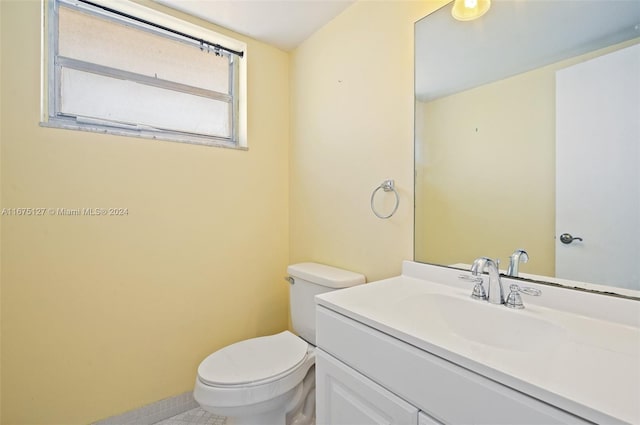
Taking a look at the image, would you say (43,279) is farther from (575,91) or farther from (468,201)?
(575,91)

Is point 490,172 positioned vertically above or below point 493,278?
above

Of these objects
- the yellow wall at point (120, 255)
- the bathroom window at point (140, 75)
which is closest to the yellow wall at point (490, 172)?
the yellow wall at point (120, 255)

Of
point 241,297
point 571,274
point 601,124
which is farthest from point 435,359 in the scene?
point 241,297

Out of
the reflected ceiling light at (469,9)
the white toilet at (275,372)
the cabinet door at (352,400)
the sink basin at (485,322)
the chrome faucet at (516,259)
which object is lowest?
the white toilet at (275,372)

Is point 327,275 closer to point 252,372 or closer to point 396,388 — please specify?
point 252,372

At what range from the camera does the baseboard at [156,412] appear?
1.38 meters

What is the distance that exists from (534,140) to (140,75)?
1.84 metres

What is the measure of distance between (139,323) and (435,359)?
1.44 meters

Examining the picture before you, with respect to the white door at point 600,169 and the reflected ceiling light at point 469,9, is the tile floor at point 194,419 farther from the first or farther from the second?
the reflected ceiling light at point 469,9

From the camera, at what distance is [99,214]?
52.7 inches

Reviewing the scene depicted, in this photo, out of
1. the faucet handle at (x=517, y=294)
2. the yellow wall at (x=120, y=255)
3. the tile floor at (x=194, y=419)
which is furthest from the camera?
the tile floor at (x=194, y=419)

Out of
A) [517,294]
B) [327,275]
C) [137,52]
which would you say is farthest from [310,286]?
[137,52]

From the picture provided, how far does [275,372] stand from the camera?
1179mm

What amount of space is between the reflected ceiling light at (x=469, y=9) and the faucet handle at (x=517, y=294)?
100 centimetres
